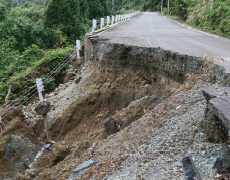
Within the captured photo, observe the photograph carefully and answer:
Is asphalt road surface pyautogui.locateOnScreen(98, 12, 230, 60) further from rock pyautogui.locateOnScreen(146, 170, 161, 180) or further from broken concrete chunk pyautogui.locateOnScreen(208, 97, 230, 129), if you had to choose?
rock pyautogui.locateOnScreen(146, 170, 161, 180)

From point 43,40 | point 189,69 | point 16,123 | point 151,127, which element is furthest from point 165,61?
point 43,40

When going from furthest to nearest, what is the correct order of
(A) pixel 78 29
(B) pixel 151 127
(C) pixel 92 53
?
(A) pixel 78 29, (C) pixel 92 53, (B) pixel 151 127

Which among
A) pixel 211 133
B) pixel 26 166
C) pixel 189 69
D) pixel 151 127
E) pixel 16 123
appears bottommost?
pixel 26 166

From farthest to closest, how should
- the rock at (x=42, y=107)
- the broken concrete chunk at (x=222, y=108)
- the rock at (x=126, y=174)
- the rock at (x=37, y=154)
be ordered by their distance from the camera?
the rock at (x=42, y=107) → the rock at (x=37, y=154) → the rock at (x=126, y=174) → the broken concrete chunk at (x=222, y=108)

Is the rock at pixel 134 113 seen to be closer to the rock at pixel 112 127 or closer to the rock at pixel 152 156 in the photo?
the rock at pixel 112 127

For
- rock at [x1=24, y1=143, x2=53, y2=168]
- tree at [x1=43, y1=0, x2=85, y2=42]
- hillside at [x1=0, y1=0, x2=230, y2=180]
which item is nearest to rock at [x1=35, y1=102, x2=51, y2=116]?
hillside at [x1=0, y1=0, x2=230, y2=180]

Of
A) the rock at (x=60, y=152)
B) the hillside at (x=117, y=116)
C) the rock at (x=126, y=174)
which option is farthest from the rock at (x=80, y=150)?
the rock at (x=126, y=174)

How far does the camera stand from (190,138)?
10.1ft

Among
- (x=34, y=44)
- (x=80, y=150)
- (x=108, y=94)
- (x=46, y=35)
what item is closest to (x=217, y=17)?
(x=108, y=94)

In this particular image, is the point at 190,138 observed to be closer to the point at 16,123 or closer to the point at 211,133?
the point at 211,133

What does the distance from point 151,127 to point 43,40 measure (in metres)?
16.6

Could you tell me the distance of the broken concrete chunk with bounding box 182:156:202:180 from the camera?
2.26 metres

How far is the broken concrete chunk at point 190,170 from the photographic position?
89.0 inches

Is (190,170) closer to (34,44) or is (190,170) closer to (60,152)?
(60,152)
